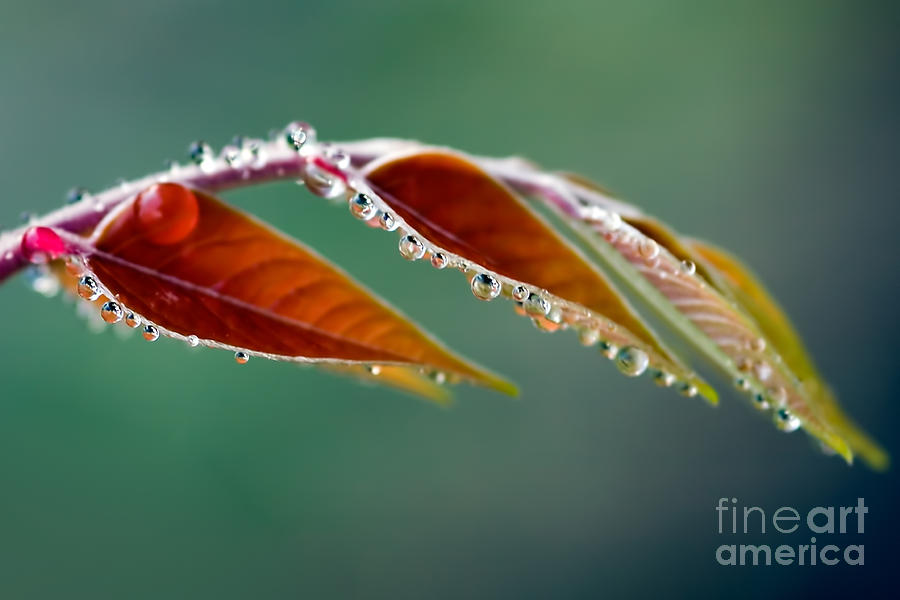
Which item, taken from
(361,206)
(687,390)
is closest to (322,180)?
(361,206)

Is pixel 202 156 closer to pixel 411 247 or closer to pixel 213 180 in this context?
pixel 213 180

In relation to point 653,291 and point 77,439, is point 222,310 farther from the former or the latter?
point 77,439

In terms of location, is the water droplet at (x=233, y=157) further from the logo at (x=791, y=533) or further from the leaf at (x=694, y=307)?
the logo at (x=791, y=533)

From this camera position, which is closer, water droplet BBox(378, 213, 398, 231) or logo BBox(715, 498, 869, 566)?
water droplet BBox(378, 213, 398, 231)

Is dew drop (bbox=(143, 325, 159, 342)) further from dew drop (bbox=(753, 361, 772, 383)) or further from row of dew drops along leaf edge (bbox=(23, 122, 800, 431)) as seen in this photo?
dew drop (bbox=(753, 361, 772, 383))

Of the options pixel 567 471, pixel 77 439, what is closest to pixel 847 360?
pixel 567 471

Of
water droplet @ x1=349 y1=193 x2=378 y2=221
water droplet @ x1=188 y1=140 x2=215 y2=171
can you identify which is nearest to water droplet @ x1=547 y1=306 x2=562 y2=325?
water droplet @ x1=349 y1=193 x2=378 y2=221

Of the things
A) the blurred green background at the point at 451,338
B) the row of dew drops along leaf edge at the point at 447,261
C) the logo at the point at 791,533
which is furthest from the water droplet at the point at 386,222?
the logo at the point at 791,533
